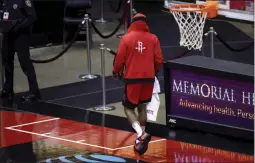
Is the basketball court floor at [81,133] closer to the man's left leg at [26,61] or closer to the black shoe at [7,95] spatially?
the black shoe at [7,95]

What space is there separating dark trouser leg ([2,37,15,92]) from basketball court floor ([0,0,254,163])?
1.10 feet

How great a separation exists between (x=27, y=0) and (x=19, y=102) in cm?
199

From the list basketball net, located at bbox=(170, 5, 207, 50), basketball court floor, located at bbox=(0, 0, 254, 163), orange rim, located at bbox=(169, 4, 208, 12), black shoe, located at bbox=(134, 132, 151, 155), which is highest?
orange rim, located at bbox=(169, 4, 208, 12)

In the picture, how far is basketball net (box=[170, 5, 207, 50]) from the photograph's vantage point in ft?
51.4

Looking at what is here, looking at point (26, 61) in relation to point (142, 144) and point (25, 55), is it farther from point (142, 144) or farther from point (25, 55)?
point (142, 144)

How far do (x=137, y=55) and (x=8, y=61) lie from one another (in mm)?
4408

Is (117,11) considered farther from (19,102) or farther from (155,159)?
(155,159)

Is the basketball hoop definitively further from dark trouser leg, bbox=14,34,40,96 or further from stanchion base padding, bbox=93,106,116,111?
dark trouser leg, bbox=14,34,40,96

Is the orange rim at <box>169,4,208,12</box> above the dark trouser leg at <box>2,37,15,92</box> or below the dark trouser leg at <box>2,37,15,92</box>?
above

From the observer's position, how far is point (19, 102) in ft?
49.6

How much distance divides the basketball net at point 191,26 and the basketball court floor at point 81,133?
43.3 inches

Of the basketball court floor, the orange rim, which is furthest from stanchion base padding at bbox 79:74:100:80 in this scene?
the orange rim

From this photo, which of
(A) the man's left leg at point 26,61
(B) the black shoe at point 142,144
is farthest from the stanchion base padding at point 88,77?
(B) the black shoe at point 142,144

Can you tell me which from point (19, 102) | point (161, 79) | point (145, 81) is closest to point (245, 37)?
point (161, 79)
